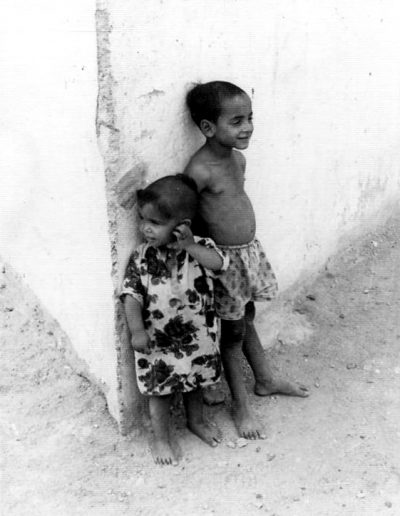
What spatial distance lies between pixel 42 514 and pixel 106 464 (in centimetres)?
32

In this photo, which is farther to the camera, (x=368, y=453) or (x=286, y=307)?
(x=286, y=307)

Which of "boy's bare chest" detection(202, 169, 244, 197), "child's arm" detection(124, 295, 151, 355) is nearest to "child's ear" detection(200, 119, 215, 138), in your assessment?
"boy's bare chest" detection(202, 169, 244, 197)

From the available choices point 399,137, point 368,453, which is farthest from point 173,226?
point 399,137

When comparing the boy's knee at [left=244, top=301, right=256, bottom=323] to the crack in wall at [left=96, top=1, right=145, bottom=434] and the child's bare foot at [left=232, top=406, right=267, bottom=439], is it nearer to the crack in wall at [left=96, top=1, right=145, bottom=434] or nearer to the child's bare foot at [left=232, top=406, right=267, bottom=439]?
the child's bare foot at [left=232, top=406, right=267, bottom=439]

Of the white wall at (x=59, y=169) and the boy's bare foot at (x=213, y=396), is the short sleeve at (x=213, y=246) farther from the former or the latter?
the boy's bare foot at (x=213, y=396)

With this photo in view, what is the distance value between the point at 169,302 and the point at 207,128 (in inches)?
26.0

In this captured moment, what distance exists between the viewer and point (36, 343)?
3.56 metres

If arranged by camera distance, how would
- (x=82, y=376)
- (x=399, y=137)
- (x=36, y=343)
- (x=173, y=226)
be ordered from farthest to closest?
(x=399, y=137) < (x=36, y=343) < (x=82, y=376) < (x=173, y=226)

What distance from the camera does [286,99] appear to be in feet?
11.0

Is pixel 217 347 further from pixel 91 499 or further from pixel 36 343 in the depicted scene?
pixel 36 343

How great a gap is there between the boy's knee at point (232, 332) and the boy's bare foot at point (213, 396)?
0.83ft

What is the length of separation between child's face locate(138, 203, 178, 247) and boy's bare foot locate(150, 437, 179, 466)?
2.70 feet

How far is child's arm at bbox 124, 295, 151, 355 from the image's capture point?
8.95 ft

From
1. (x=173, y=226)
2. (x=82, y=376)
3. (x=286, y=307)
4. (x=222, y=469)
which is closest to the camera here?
(x=173, y=226)
